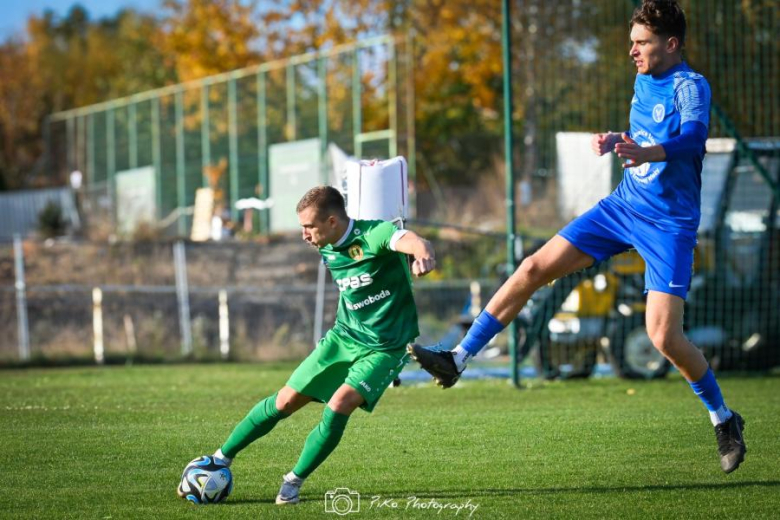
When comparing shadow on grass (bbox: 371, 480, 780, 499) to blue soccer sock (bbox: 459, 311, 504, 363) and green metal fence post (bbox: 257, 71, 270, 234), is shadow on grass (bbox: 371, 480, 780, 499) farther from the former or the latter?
green metal fence post (bbox: 257, 71, 270, 234)

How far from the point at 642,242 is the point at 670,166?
0.46m

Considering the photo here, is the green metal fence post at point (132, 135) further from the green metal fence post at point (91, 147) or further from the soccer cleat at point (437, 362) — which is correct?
the soccer cleat at point (437, 362)

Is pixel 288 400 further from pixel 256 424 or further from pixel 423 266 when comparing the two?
pixel 423 266

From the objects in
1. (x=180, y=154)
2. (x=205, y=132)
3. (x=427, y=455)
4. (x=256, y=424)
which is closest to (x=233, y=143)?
(x=205, y=132)

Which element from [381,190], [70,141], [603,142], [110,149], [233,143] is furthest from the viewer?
[70,141]

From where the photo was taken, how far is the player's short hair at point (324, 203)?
656cm

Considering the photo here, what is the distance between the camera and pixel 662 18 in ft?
22.7

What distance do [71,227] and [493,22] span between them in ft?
42.4

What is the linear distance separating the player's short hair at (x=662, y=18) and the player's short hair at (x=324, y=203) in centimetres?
204

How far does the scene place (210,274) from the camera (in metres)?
23.8

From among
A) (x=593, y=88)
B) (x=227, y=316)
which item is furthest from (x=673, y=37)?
(x=227, y=316)

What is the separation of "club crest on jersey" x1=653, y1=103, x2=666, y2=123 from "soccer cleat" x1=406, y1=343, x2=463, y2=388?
178 cm

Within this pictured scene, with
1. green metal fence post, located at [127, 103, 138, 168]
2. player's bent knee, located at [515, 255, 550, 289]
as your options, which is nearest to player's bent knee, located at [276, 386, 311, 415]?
player's bent knee, located at [515, 255, 550, 289]

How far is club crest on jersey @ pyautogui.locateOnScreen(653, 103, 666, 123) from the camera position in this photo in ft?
22.6
